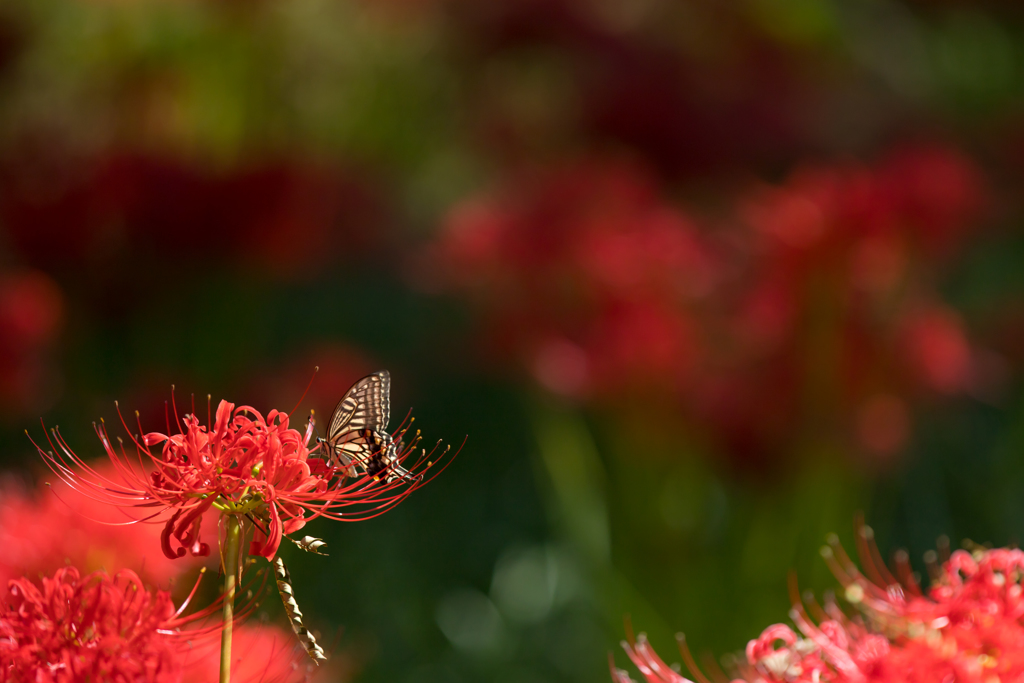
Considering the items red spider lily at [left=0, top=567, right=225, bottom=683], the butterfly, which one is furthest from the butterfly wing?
red spider lily at [left=0, top=567, right=225, bottom=683]

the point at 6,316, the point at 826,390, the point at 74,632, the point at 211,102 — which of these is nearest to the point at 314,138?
the point at 211,102

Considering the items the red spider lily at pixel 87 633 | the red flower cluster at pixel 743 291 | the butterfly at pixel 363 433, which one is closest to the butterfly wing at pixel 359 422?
the butterfly at pixel 363 433

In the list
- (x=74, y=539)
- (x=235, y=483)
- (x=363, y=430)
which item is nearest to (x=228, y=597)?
(x=235, y=483)

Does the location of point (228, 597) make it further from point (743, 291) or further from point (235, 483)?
point (743, 291)

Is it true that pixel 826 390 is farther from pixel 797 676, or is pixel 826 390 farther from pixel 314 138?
pixel 314 138

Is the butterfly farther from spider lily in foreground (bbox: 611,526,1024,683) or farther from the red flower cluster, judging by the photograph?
the red flower cluster
